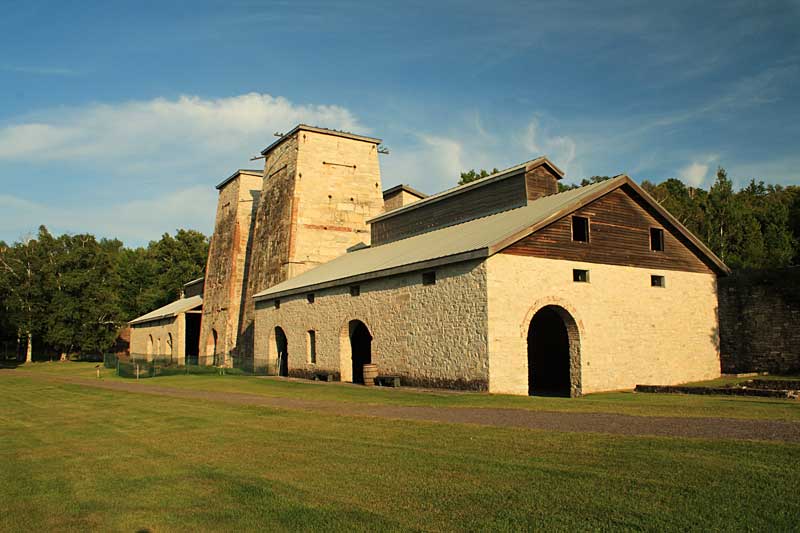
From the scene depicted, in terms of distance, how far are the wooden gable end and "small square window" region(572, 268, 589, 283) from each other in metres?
0.41

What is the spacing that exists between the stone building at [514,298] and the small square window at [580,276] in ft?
0.22

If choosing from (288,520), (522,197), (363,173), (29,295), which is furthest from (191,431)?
(29,295)

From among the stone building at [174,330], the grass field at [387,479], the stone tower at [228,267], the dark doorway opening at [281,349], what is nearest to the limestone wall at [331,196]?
the dark doorway opening at [281,349]

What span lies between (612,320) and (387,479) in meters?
15.9

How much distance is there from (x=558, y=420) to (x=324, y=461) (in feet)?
17.7

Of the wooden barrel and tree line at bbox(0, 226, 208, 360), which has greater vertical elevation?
tree line at bbox(0, 226, 208, 360)

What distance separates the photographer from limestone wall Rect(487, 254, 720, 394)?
18.7 metres

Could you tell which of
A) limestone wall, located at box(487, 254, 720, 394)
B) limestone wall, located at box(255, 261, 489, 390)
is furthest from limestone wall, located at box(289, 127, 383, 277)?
limestone wall, located at box(487, 254, 720, 394)

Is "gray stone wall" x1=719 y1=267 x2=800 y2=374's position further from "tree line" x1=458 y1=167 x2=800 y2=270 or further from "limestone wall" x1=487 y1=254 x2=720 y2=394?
"tree line" x1=458 y1=167 x2=800 y2=270

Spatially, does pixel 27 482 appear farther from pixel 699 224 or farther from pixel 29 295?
pixel 29 295

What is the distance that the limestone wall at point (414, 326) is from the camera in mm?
18906

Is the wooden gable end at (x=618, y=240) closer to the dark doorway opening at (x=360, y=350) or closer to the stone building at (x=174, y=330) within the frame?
the dark doorway opening at (x=360, y=350)

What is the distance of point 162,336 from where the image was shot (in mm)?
51406

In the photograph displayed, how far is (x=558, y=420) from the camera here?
39.3 feet
